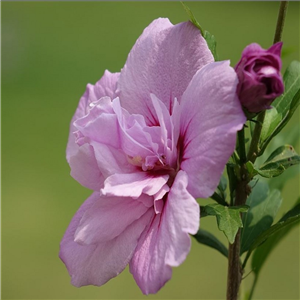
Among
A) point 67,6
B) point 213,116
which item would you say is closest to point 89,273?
point 213,116

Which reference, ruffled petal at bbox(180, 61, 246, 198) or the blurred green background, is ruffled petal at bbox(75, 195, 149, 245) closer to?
ruffled petal at bbox(180, 61, 246, 198)

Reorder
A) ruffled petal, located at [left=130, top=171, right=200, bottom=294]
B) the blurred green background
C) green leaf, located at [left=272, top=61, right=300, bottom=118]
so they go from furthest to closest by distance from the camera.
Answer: the blurred green background, green leaf, located at [left=272, top=61, right=300, bottom=118], ruffled petal, located at [left=130, top=171, right=200, bottom=294]

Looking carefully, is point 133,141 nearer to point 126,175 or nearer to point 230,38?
point 126,175

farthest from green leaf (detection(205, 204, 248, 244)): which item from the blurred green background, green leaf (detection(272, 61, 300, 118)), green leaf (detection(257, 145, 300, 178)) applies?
the blurred green background

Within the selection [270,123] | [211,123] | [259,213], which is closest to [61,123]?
[259,213]

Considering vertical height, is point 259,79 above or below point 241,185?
above

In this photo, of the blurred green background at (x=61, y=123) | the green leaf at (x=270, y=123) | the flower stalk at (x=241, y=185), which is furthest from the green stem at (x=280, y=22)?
the blurred green background at (x=61, y=123)

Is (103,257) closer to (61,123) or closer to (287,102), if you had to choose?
(287,102)
